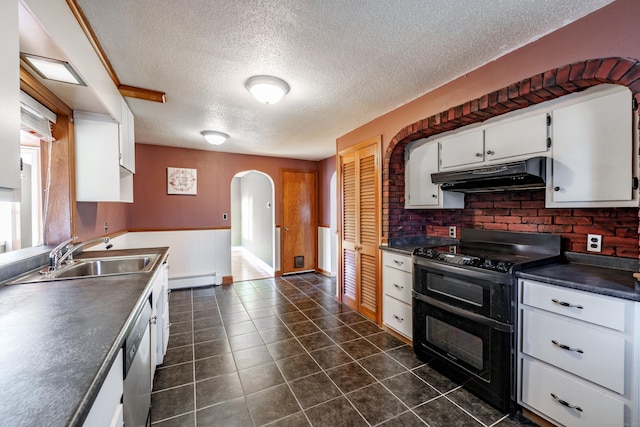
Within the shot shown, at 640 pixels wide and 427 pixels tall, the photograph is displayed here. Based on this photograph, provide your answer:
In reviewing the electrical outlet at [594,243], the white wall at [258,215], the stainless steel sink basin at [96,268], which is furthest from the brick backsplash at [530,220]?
the white wall at [258,215]

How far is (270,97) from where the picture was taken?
2.29 metres

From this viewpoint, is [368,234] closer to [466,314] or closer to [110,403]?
[466,314]

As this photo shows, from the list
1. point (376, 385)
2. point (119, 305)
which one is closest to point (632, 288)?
point (376, 385)

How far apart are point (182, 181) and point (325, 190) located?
8.52ft

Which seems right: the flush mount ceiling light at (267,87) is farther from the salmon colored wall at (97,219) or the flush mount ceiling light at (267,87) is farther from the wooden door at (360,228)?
the salmon colored wall at (97,219)

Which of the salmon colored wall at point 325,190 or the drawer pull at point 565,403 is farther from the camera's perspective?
the salmon colored wall at point 325,190

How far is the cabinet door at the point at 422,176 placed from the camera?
2660 mm

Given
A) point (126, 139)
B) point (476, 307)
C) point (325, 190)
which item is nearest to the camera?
point (476, 307)

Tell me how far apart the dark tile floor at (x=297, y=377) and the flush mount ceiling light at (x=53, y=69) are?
2.10 m

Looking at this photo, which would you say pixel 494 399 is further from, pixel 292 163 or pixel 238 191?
pixel 238 191

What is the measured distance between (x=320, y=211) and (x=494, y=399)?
4.23 metres

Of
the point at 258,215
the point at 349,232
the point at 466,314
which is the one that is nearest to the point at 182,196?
the point at 258,215

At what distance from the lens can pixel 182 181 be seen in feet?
15.1

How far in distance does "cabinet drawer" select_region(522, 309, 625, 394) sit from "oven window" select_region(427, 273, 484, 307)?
0.27m
